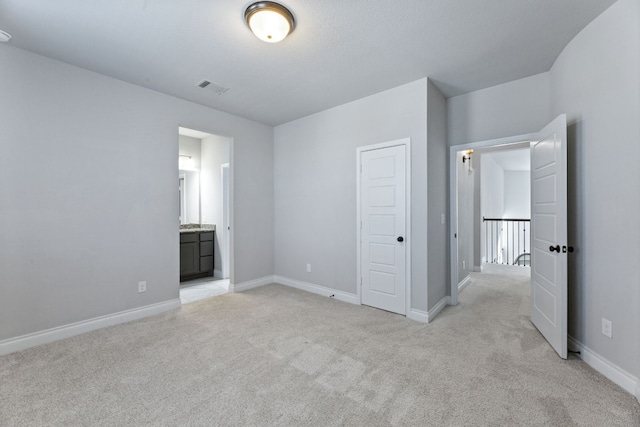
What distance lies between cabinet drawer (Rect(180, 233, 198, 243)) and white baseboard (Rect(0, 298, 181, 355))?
5.02 ft

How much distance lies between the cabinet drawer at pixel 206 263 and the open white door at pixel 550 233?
4934mm

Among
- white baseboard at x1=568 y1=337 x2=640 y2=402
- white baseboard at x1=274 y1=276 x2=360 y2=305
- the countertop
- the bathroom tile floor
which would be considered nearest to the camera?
white baseboard at x1=568 y1=337 x2=640 y2=402

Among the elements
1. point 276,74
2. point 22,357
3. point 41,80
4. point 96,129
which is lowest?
point 22,357

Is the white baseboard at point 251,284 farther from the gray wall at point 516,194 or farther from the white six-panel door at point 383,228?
the gray wall at point 516,194

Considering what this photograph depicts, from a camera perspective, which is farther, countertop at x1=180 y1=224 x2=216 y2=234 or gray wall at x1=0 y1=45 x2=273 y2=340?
countertop at x1=180 y1=224 x2=216 y2=234

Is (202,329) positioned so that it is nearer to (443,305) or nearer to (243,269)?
(243,269)

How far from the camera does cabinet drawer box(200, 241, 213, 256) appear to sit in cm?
512

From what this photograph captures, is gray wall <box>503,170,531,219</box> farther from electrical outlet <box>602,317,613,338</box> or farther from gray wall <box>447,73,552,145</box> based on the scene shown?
electrical outlet <box>602,317,613,338</box>

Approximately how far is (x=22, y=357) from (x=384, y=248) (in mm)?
3622

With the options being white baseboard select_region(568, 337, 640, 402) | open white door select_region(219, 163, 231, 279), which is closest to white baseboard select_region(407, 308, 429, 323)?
white baseboard select_region(568, 337, 640, 402)

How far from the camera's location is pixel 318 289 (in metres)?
4.19

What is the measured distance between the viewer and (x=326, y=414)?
5.54 feet

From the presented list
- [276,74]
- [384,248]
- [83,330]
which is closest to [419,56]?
Answer: [276,74]

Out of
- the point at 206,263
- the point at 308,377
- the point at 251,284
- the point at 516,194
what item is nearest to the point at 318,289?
the point at 251,284
